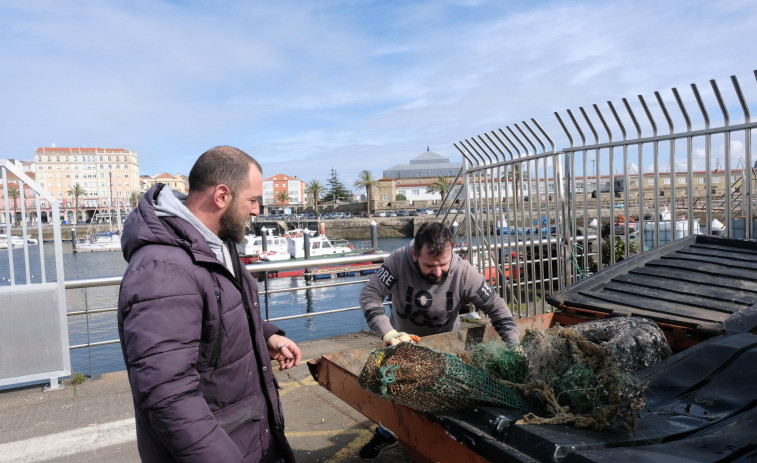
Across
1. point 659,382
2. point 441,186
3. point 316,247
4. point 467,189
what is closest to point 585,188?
point 467,189

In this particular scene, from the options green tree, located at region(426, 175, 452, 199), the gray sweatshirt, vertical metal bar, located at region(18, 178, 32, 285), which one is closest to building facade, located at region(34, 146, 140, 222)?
green tree, located at region(426, 175, 452, 199)

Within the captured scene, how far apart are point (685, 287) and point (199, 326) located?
309 cm

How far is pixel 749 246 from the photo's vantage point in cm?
376

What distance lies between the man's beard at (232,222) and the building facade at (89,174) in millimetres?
125559

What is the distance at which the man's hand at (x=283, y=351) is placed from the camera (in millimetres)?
2557

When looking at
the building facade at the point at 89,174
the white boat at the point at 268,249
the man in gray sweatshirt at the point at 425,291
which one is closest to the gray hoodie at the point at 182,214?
the man in gray sweatshirt at the point at 425,291

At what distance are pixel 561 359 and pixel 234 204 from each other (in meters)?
1.55

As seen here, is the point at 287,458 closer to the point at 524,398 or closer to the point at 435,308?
the point at 524,398

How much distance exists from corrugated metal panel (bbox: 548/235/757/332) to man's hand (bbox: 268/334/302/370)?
1.89 metres

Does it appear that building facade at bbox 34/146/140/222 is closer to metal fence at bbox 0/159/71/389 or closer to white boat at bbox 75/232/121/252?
white boat at bbox 75/232/121/252

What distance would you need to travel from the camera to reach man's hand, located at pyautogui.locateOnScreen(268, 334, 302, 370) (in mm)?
2557

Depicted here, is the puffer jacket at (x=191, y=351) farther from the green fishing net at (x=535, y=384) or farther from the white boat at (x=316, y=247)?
the white boat at (x=316, y=247)

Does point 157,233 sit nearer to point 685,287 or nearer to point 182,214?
point 182,214

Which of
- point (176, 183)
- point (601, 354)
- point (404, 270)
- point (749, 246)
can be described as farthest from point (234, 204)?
point (176, 183)
